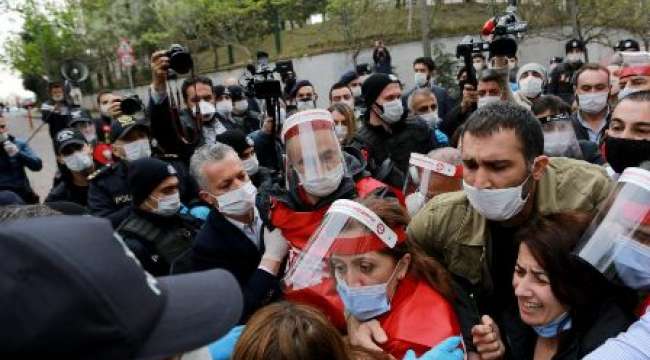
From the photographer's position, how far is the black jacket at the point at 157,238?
3.46 metres

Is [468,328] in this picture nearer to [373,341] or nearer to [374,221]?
[373,341]

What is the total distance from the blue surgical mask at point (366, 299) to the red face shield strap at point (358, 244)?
5.1 inches

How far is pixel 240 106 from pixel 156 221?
4.87 m

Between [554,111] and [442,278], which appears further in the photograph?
[554,111]

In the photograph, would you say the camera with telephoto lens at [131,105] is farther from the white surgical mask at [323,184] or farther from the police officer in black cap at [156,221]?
the white surgical mask at [323,184]

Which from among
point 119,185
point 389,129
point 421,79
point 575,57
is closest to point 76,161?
point 119,185

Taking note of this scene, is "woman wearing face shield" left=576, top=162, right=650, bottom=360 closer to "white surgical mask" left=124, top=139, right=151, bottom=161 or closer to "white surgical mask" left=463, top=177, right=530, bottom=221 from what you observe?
"white surgical mask" left=463, top=177, right=530, bottom=221

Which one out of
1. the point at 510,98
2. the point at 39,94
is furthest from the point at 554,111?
the point at 39,94

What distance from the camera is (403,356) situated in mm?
2131

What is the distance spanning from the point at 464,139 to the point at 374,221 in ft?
1.98

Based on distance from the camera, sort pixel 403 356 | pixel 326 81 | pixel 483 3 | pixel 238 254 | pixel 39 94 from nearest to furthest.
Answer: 1. pixel 403 356
2. pixel 238 254
3. pixel 326 81
4. pixel 483 3
5. pixel 39 94

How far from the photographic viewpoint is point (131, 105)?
5.27m

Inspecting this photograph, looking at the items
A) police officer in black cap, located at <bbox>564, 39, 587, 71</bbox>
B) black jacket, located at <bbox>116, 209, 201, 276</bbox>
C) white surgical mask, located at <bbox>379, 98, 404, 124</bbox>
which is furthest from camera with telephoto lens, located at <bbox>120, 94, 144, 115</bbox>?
police officer in black cap, located at <bbox>564, 39, 587, 71</bbox>

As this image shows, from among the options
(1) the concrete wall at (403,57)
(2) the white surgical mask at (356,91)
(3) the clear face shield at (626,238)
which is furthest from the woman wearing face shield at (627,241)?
(1) the concrete wall at (403,57)
